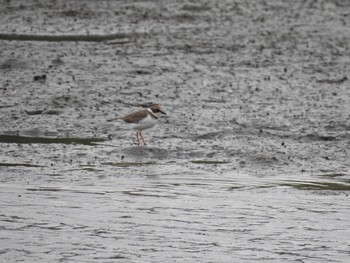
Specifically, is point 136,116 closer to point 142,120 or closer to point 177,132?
point 142,120

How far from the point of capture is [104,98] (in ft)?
51.1

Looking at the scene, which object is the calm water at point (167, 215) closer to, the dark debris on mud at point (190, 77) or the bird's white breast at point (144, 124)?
the dark debris on mud at point (190, 77)

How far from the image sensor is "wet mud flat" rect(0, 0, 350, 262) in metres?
9.29

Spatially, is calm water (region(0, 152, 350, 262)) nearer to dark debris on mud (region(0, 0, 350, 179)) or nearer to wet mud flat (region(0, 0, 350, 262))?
wet mud flat (region(0, 0, 350, 262))

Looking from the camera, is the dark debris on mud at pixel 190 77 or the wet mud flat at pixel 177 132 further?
the dark debris on mud at pixel 190 77

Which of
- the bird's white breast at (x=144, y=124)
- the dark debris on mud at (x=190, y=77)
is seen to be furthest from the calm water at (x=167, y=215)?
the bird's white breast at (x=144, y=124)

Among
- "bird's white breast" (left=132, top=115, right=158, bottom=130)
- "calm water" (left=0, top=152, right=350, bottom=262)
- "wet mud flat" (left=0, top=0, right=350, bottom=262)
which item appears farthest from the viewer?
"bird's white breast" (left=132, top=115, right=158, bottom=130)

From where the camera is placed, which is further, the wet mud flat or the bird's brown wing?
the bird's brown wing

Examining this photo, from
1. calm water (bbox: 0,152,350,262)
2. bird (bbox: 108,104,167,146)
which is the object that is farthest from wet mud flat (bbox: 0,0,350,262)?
bird (bbox: 108,104,167,146)

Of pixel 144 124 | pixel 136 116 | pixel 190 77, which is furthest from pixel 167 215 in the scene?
pixel 190 77

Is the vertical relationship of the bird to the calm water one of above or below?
above

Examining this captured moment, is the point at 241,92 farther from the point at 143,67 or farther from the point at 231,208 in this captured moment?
the point at 231,208

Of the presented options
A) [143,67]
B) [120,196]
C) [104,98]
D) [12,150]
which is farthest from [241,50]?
[120,196]

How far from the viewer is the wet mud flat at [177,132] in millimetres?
9289
